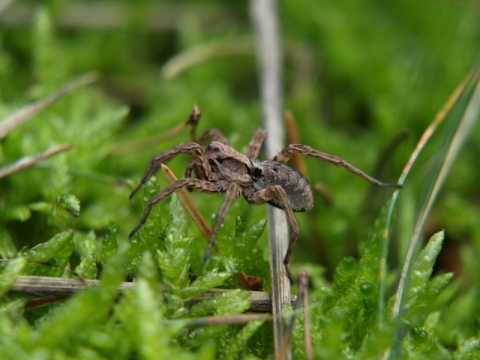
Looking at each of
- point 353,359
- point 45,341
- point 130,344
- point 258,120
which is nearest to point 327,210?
point 258,120

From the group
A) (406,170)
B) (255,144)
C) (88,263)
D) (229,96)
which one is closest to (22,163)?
(88,263)

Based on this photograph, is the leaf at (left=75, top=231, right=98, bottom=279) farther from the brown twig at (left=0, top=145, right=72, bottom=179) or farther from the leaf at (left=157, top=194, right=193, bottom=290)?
the brown twig at (left=0, top=145, right=72, bottom=179)

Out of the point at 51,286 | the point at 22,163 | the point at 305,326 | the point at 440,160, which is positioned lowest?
the point at 305,326

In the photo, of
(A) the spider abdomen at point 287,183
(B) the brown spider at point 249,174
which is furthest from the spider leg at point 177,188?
(A) the spider abdomen at point 287,183

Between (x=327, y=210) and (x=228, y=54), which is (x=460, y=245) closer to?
(x=327, y=210)

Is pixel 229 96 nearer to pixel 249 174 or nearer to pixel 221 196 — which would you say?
pixel 221 196

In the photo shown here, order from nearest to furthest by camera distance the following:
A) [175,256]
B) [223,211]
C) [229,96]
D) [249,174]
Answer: [175,256] → [223,211] → [249,174] → [229,96]

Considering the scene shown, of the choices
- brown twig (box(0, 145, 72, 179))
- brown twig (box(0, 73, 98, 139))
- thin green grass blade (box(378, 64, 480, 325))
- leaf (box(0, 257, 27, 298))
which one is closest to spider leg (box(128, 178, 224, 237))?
leaf (box(0, 257, 27, 298))
